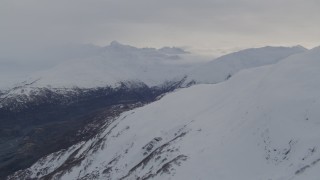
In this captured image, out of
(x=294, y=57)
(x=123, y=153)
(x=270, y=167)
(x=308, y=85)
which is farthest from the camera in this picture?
(x=123, y=153)

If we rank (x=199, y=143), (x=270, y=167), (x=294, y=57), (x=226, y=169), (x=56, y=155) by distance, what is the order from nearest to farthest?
(x=270, y=167), (x=226, y=169), (x=199, y=143), (x=294, y=57), (x=56, y=155)

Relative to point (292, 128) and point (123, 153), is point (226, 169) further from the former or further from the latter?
point (123, 153)

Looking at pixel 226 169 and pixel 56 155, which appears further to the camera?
pixel 56 155

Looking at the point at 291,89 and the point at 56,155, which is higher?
the point at 291,89

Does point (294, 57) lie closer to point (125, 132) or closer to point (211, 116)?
point (211, 116)

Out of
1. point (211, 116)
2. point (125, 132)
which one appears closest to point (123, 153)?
point (125, 132)

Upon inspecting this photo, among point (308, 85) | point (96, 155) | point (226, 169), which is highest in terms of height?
point (308, 85)
